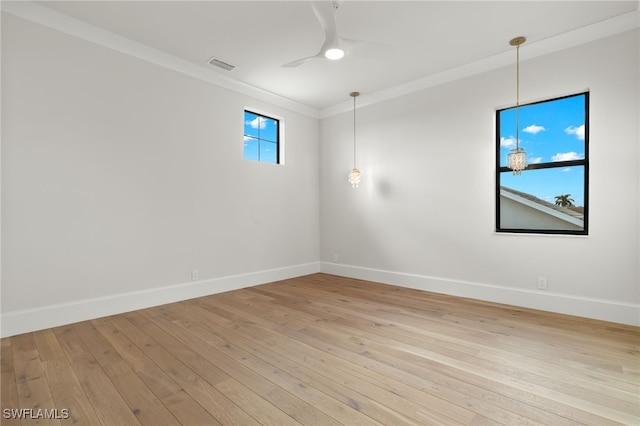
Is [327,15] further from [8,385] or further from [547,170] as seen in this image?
[8,385]

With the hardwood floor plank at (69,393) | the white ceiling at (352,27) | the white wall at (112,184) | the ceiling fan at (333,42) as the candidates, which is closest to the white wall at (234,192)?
the white wall at (112,184)

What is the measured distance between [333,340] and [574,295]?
2621mm

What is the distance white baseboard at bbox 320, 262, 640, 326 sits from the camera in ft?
A: 9.60

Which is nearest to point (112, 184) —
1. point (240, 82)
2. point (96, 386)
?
point (96, 386)

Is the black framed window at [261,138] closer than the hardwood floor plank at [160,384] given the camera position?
No

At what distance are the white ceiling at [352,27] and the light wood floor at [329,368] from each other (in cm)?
250

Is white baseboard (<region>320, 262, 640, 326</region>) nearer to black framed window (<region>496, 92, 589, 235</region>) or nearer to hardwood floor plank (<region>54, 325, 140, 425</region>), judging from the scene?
black framed window (<region>496, 92, 589, 235</region>)

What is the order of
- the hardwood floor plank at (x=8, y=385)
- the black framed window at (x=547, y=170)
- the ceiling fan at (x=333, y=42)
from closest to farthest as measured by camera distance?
the hardwood floor plank at (x=8, y=385)
the ceiling fan at (x=333, y=42)
the black framed window at (x=547, y=170)

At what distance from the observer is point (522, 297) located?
345 centimetres

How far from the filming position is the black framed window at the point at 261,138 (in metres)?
4.66

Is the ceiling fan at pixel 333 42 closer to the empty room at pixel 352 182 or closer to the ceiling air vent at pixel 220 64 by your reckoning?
the empty room at pixel 352 182

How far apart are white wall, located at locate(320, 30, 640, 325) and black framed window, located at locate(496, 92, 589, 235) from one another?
13 centimetres

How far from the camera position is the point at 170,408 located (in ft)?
5.44
